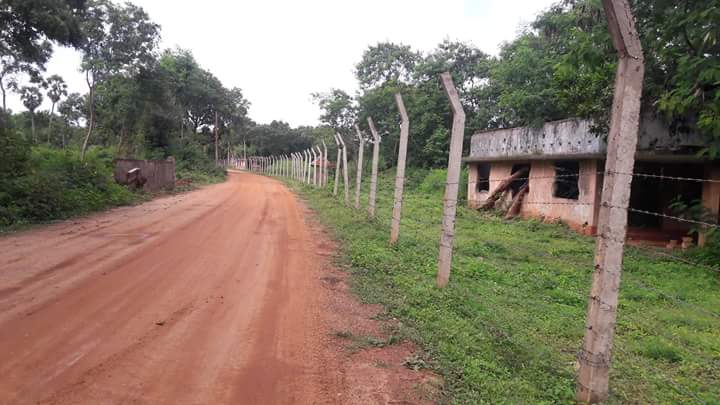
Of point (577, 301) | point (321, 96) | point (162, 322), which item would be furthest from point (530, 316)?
point (321, 96)

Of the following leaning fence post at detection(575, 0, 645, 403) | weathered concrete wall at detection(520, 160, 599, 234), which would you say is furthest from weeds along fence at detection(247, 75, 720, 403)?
weathered concrete wall at detection(520, 160, 599, 234)

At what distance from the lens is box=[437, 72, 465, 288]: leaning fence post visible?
21.4 feet

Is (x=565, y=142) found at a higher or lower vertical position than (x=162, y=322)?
higher

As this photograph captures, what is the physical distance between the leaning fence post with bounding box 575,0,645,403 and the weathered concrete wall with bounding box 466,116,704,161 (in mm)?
10661

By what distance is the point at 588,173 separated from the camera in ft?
43.6

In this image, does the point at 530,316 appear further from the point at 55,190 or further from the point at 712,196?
the point at 55,190

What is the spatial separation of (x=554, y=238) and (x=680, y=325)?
7.21 metres

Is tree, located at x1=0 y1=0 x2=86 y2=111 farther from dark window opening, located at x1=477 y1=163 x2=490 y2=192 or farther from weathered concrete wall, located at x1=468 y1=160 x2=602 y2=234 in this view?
dark window opening, located at x1=477 y1=163 x2=490 y2=192

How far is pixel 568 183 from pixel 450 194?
1148 centimetres

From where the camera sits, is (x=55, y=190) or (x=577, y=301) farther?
(x=55, y=190)

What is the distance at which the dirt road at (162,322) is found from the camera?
139 inches

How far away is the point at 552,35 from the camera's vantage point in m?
25.6

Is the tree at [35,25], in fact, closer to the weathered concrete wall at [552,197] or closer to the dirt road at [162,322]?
the dirt road at [162,322]

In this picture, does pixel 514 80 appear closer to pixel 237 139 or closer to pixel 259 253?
pixel 259 253
